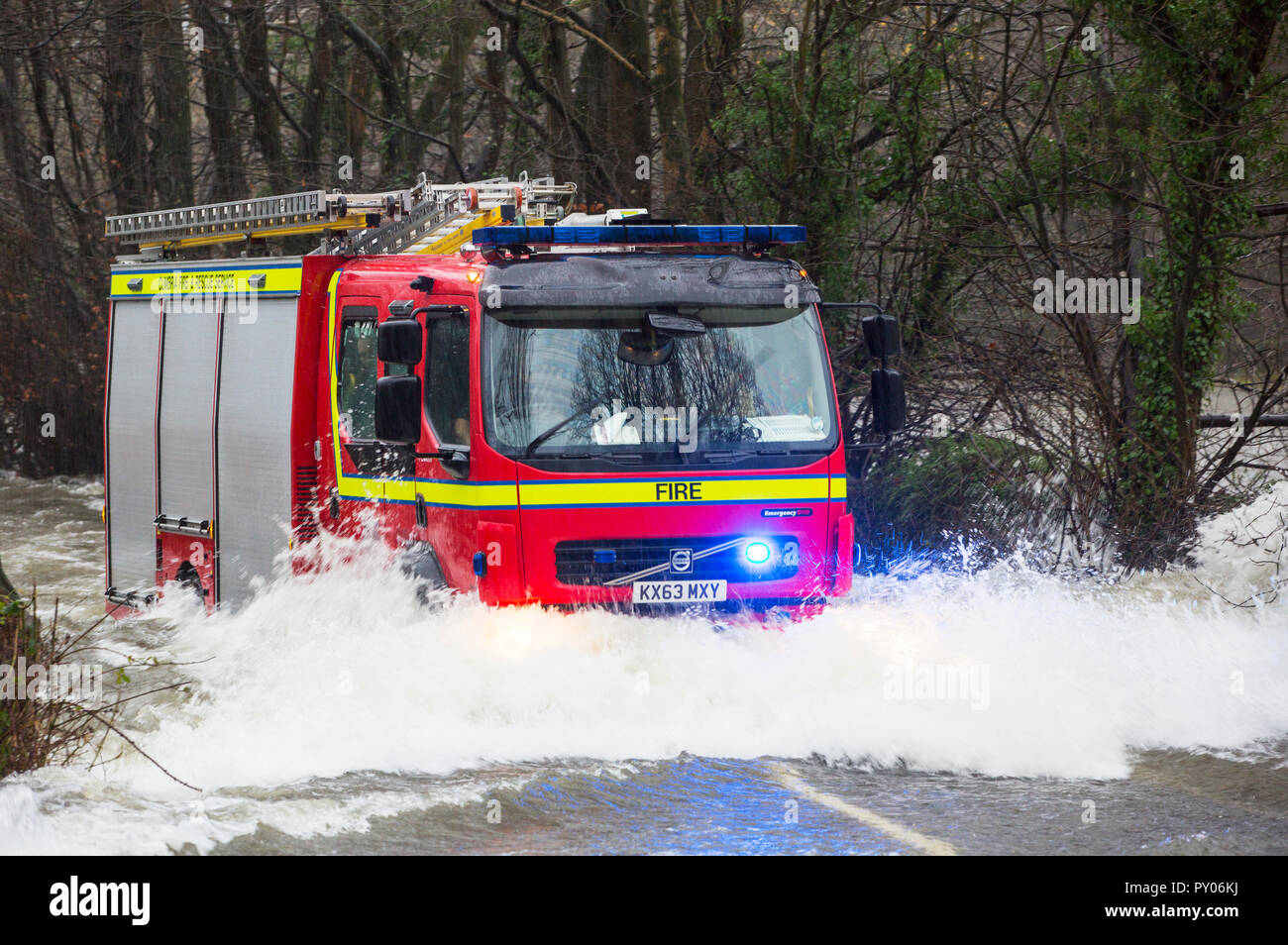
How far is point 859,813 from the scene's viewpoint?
22.6 ft

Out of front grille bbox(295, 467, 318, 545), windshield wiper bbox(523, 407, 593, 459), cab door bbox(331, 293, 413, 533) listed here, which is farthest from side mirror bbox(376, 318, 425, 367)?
front grille bbox(295, 467, 318, 545)

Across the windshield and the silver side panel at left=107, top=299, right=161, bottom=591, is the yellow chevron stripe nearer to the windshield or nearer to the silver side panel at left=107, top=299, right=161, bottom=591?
the silver side panel at left=107, top=299, right=161, bottom=591

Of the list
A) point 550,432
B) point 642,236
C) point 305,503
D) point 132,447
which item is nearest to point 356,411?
point 305,503

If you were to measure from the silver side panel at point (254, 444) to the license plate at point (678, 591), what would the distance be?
301cm

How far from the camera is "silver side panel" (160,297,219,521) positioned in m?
11.3

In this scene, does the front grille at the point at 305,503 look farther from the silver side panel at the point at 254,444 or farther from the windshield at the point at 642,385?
the windshield at the point at 642,385

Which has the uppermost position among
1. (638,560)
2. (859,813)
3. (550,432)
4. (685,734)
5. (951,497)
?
(550,432)

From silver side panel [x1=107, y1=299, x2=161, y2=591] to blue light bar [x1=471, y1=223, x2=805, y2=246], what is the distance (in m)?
4.47

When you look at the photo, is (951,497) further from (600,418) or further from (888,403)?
(600,418)

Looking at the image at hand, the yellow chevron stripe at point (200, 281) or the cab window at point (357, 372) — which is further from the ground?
the yellow chevron stripe at point (200, 281)

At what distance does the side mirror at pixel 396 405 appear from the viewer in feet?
27.7

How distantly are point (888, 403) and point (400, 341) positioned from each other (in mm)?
2919

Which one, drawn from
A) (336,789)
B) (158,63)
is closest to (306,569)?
(336,789)

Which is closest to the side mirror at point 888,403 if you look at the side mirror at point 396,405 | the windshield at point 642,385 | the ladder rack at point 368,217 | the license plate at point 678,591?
the windshield at point 642,385
